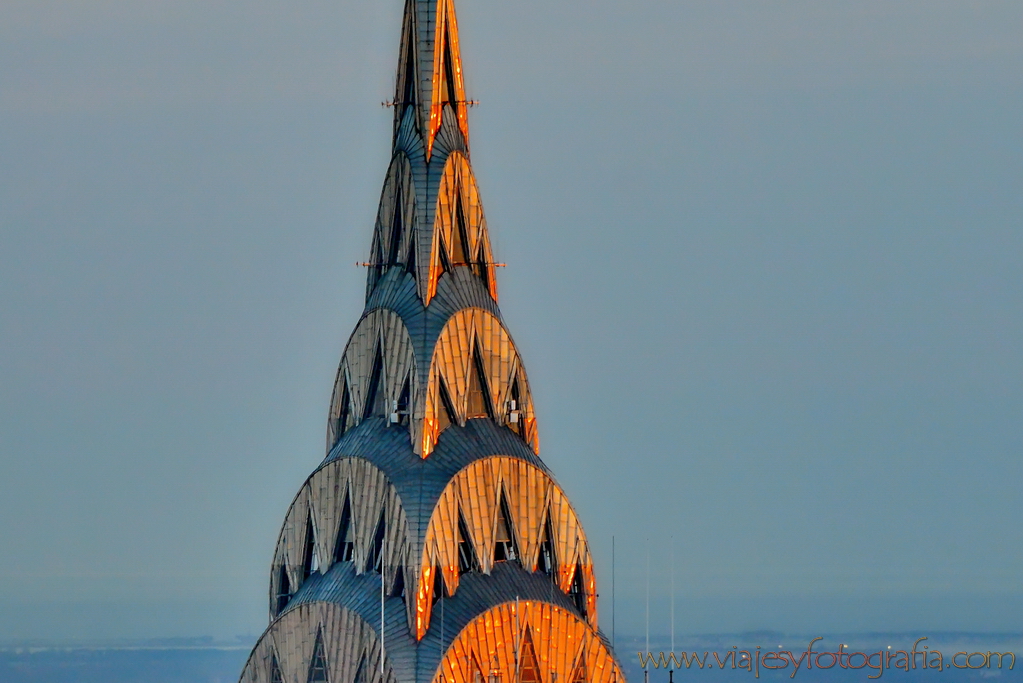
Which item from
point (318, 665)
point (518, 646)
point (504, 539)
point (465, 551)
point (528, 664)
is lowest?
point (528, 664)

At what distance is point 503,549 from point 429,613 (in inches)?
319

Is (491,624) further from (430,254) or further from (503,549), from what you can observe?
(430,254)

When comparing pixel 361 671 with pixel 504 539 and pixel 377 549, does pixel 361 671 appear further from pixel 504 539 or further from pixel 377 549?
pixel 504 539

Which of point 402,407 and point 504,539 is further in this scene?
point 504,539

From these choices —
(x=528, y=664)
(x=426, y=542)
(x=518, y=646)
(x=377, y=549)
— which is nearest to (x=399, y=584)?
(x=377, y=549)

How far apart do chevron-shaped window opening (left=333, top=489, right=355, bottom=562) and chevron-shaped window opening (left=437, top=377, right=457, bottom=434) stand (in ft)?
→ 25.8

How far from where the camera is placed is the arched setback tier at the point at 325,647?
193625 mm

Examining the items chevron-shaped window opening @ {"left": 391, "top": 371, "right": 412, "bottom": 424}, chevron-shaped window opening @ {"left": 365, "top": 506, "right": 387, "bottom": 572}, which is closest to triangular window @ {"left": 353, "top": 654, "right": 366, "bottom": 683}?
chevron-shaped window opening @ {"left": 365, "top": 506, "right": 387, "bottom": 572}

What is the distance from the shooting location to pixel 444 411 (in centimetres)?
19912

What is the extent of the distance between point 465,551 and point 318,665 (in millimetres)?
12143

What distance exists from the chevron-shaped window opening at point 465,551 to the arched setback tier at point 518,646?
11.4 feet

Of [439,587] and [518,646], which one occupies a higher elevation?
[439,587]

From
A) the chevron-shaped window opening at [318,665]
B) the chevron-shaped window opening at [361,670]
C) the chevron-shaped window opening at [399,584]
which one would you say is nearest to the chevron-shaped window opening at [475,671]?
the chevron-shaped window opening at [399,584]

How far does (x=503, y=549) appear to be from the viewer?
200m
